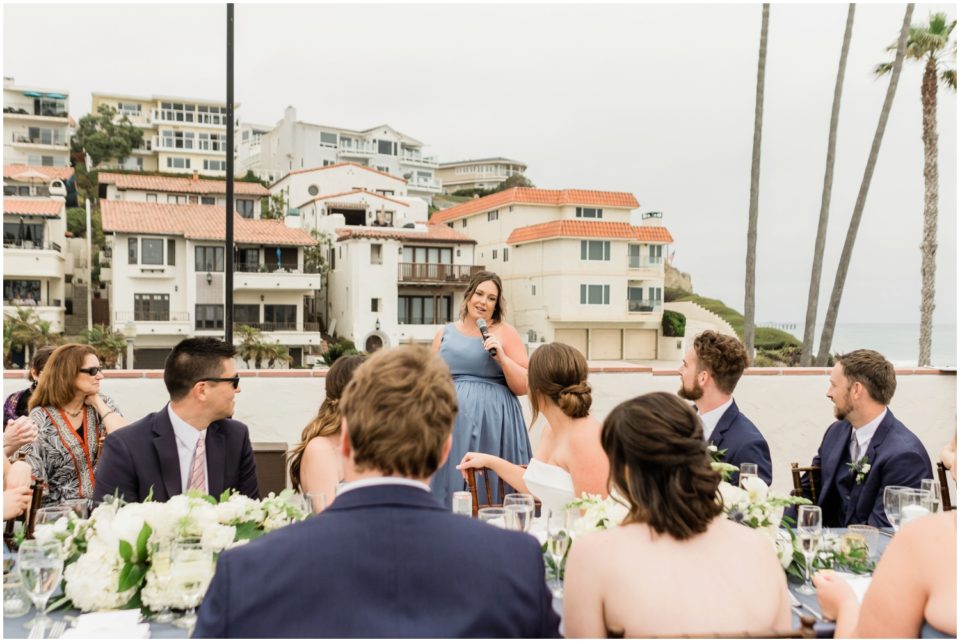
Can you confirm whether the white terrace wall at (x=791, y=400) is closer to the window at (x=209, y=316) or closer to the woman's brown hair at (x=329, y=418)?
the woman's brown hair at (x=329, y=418)

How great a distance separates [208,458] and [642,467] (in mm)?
2129

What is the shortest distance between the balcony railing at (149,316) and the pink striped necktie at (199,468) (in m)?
40.8

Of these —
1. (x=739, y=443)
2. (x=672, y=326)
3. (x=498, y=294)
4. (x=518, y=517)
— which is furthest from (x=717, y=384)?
(x=672, y=326)

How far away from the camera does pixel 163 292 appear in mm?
41156

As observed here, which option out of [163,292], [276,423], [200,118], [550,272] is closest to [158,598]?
[276,423]

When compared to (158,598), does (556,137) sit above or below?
above

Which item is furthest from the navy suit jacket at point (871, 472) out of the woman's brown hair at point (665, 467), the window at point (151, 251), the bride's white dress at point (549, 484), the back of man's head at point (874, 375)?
the window at point (151, 251)

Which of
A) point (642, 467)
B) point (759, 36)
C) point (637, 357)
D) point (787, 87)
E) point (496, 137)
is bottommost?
point (637, 357)

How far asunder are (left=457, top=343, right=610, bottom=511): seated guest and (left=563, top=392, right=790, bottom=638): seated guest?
1.39 metres

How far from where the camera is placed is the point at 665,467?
178 centimetres

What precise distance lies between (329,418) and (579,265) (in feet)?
163

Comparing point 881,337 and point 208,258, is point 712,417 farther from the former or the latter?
point 881,337

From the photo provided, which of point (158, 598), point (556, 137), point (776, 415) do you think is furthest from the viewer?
point (556, 137)

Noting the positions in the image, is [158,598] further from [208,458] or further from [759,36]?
[759,36]
